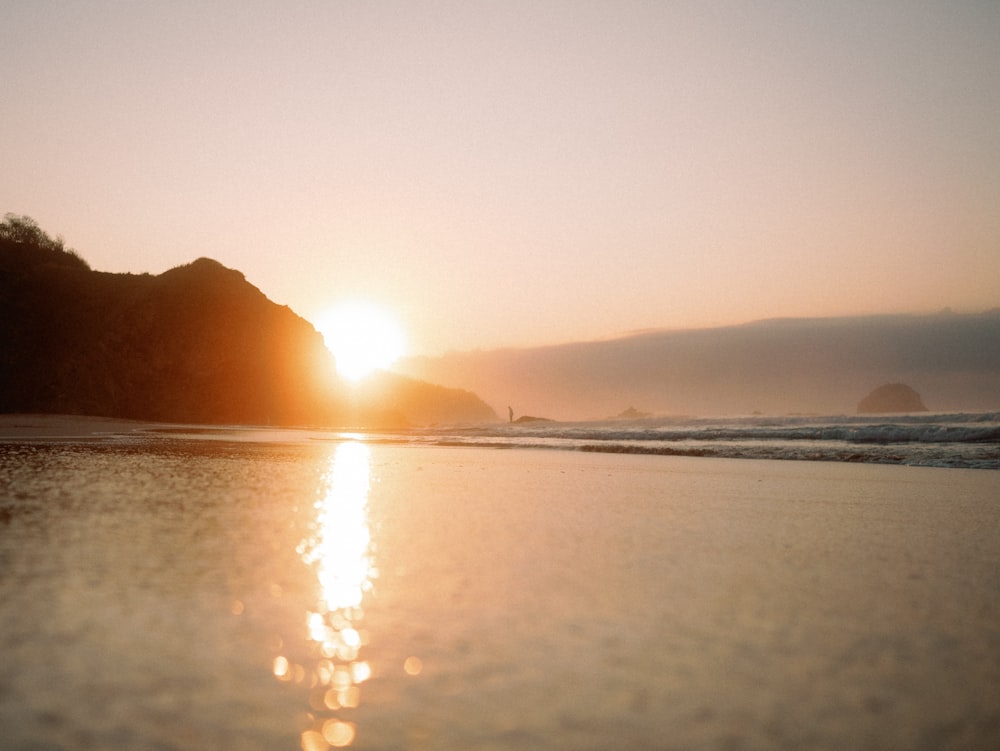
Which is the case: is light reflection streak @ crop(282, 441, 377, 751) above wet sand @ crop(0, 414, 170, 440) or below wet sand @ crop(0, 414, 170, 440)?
below

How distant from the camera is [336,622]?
Answer: 3654mm

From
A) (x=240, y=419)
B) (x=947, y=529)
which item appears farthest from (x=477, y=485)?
(x=240, y=419)

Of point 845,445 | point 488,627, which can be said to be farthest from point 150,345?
point 488,627

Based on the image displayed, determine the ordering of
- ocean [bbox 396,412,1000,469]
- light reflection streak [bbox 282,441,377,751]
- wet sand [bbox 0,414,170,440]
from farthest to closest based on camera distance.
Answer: wet sand [bbox 0,414,170,440]
ocean [bbox 396,412,1000,469]
light reflection streak [bbox 282,441,377,751]

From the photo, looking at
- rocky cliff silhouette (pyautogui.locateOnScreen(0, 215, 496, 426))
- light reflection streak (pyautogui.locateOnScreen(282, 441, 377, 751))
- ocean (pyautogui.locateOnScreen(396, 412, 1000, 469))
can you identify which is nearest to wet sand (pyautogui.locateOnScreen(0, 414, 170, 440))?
ocean (pyautogui.locateOnScreen(396, 412, 1000, 469))

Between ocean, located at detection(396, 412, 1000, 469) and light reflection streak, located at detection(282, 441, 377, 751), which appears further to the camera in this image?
ocean, located at detection(396, 412, 1000, 469)

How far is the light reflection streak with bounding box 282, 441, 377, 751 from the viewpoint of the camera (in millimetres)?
Answer: 2451

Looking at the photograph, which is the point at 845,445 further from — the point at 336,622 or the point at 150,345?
the point at 150,345

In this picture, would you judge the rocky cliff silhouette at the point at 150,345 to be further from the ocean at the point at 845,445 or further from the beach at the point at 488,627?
the beach at the point at 488,627

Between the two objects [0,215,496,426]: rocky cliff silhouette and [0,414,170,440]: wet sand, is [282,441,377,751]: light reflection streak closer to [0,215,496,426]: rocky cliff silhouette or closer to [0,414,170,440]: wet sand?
[0,414,170,440]: wet sand

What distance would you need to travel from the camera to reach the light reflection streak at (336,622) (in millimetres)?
2451

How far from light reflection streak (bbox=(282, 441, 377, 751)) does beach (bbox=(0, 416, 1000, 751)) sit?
0.8 inches

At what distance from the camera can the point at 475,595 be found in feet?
14.1

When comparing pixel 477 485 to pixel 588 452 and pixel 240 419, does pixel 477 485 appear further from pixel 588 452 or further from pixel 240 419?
pixel 240 419
